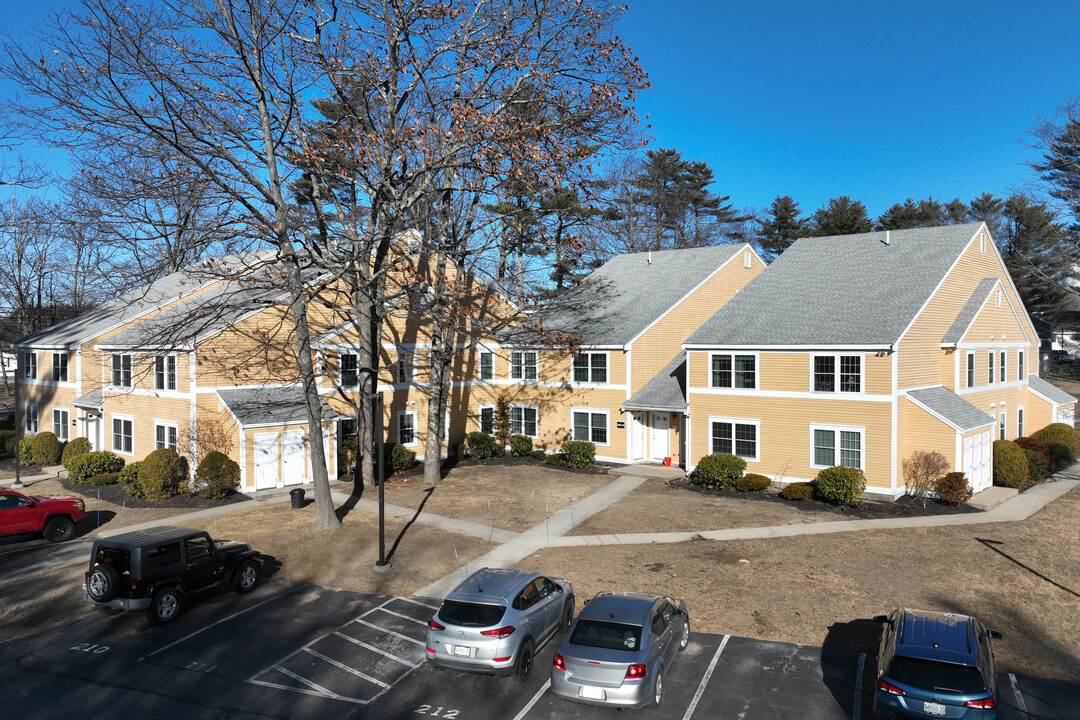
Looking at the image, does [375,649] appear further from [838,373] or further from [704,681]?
[838,373]

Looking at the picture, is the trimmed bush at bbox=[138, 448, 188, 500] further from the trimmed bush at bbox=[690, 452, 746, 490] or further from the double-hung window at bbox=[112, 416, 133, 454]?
the trimmed bush at bbox=[690, 452, 746, 490]

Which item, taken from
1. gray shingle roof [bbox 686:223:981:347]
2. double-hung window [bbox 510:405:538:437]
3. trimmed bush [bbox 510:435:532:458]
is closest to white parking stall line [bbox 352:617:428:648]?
gray shingle roof [bbox 686:223:981:347]

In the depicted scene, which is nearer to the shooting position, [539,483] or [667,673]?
[667,673]

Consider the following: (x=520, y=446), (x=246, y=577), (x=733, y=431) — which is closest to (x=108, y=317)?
(x=520, y=446)

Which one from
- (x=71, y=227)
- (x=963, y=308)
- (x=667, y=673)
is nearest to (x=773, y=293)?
(x=963, y=308)

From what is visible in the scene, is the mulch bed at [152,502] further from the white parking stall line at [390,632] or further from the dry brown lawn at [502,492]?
the white parking stall line at [390,632]

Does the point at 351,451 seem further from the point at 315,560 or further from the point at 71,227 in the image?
the point at 71,227

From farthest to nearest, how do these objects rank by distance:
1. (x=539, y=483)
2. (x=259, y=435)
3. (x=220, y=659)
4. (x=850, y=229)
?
(x=850, y=229) < (x=539, y=483) < (x=259, y=435) < (x=220, y=659)
